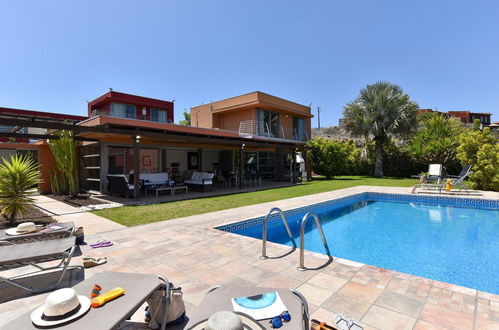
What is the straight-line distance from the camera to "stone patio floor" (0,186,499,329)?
2484 millimetres

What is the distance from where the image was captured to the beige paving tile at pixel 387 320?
2322mm

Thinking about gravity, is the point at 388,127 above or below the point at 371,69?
below

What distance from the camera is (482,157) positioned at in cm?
1209

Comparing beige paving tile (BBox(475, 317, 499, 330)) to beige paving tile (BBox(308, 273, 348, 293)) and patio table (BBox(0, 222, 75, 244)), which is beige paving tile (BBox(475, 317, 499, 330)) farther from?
patio table (BBox(0, 222, 75, 244))

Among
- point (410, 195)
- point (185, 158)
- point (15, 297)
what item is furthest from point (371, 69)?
point (15, 297)

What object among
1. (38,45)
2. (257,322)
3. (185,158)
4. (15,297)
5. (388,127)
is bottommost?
(15,297)

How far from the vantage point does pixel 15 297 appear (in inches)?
116

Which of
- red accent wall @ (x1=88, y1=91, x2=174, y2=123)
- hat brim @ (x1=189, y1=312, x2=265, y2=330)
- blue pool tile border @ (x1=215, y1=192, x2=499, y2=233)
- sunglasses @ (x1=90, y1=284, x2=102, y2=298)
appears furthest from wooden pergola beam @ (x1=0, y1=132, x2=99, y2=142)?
red accent wall @ (x1=88, y1=91, x2=174, y2=123)

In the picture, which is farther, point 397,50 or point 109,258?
point 397,50

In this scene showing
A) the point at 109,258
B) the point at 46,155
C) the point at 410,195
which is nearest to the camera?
the point at 109,258

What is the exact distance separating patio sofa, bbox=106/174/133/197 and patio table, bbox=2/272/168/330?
8902 mm

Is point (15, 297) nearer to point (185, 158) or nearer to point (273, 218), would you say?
point (273, 218)

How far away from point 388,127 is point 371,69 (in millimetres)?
5503

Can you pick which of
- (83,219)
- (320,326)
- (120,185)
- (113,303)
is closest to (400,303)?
(320,326)
